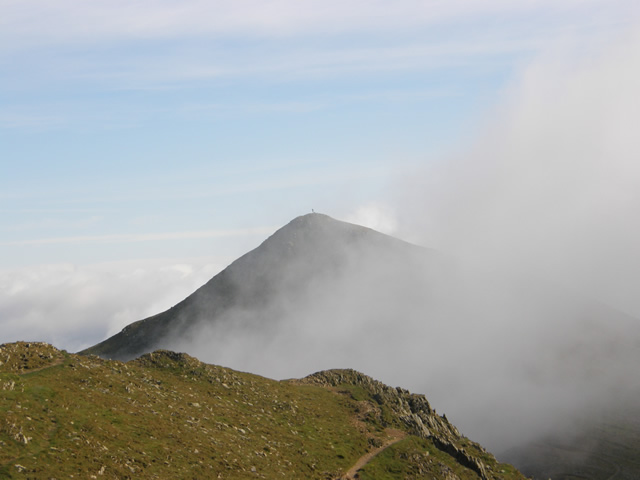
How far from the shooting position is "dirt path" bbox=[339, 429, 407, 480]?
78.4 m

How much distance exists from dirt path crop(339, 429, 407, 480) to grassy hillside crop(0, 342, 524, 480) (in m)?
0.43

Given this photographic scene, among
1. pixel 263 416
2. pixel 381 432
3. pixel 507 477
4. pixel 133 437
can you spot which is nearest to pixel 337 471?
pixel 263 416

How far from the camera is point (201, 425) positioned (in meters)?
75.5

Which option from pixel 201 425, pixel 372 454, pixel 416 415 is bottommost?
pixel 201 425

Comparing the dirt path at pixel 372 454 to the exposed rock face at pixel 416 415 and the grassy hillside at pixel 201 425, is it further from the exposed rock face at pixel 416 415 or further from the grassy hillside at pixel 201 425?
the exposed rock face at pixel 416 415

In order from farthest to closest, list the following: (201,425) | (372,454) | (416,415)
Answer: (416,415) → (372,454) → (201,425)

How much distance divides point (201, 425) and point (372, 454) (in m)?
28.3

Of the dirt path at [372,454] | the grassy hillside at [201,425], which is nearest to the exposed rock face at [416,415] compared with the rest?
the grassy hillside at [201,425]

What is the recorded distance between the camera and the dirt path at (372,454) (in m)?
78.4

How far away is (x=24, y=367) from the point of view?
76750 millimetres

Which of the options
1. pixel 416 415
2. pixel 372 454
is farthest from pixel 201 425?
pixel 416 415

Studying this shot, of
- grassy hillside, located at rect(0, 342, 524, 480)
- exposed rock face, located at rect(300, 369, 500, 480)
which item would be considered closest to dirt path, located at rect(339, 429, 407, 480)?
grassy hillside, located at rect(0, 342, 524, 480)

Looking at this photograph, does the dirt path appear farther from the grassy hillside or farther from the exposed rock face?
the exposed rock face

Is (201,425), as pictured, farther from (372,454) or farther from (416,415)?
(416,415)
